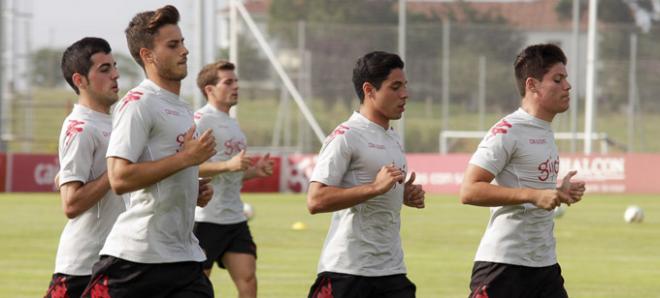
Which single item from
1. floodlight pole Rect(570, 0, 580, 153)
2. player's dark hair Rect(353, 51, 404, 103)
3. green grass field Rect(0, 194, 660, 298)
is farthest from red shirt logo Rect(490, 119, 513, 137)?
floodlight pole Rect(570, 0, 580, 153)

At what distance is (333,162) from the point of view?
7934mm

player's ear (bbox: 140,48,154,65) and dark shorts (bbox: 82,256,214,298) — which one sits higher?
player's ear (bbox: 140,48,154,65)

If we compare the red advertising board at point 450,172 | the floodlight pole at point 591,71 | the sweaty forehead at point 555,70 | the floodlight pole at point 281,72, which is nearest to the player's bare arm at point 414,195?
the sweaty forehead at point 555,70

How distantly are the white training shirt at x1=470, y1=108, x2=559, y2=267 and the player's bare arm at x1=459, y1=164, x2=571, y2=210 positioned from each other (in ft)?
0.49

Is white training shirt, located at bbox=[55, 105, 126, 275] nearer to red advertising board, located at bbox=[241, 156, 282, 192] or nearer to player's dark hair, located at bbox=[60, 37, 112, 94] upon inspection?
player's dark hair, located at bbox=[60, 37, 112, 94]

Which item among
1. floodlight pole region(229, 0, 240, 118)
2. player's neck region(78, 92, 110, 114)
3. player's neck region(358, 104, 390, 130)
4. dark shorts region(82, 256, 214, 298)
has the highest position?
floodlight pole region(229, 0, 240, 118)

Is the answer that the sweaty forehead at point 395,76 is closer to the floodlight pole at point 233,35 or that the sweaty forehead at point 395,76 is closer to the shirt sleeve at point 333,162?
the shirt sleeve at point 333,162

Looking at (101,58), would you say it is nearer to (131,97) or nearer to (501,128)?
(131,97)

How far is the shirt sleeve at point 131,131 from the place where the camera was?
268 inches

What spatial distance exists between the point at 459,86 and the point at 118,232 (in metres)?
34.8

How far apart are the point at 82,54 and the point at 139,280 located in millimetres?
1806

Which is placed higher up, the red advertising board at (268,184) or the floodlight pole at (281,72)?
the floodlight pole at (281,72)

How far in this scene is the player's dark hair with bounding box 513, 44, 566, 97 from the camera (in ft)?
27.0

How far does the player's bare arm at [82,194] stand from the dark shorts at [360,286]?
55.9 inches
